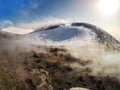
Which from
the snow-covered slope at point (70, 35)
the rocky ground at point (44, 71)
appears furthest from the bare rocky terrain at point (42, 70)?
the snow-covered slope at point (70, 35)

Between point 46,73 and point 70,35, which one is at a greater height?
point 70,35

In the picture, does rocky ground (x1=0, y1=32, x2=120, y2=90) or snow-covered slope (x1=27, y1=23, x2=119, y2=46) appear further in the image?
snow-covered slope (x1=27, y1=23, x2=119, y2=46)

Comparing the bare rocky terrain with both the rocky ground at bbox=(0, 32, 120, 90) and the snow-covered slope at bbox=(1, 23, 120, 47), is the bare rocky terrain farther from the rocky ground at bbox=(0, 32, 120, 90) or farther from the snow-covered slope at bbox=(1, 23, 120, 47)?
the snow-covered slope at bbox=(1, 23, 120, 47)

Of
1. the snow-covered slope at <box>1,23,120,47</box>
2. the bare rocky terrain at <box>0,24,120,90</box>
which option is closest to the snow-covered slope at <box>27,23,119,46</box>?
the snow-covered slope at <box>1,23,120,47</box>

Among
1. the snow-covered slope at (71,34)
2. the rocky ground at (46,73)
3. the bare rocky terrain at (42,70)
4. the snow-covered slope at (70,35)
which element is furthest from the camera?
the snow-covered slope at (71,34)

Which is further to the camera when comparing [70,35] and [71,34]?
[71,34]

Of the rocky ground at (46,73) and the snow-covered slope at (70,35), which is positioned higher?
the snow-covered slope at (70,35)

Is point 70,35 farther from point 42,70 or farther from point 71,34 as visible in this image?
point 42,70

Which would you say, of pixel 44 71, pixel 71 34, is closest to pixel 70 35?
pixel 71 34

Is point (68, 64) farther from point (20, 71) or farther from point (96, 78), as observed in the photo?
point (20, 71)

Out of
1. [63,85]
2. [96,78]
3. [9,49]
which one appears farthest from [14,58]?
[96,78]

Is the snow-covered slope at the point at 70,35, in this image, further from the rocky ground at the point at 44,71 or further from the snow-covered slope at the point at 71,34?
the rocky ground at the point at 44,71
